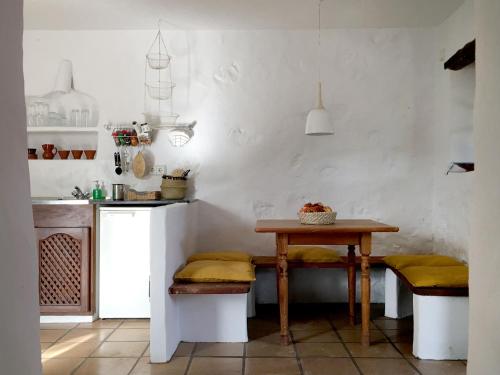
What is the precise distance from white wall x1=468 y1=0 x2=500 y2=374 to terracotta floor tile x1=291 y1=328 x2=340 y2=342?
154 centimetres

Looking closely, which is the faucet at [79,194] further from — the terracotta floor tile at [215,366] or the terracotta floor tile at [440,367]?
the terracotta floor tile at [440,367]

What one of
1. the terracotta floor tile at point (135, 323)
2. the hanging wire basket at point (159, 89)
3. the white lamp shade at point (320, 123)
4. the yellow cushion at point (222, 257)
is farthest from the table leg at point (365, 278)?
the hanging wire basket at point (159, 89)

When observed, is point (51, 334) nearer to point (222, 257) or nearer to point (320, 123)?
point (222, 257)

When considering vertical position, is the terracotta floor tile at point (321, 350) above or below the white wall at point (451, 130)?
below

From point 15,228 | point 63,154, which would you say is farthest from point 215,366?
point 63,154

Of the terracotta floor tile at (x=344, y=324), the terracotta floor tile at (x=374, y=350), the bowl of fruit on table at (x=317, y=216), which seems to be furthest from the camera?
the terracotta floor tile at (x=344, y=324)

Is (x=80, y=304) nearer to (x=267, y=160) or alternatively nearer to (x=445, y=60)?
(x=267, y=160)

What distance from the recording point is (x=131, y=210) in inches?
149

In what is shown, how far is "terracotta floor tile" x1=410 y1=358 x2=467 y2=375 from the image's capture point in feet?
8.94

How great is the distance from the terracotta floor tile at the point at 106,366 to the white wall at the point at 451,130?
8.51 feet

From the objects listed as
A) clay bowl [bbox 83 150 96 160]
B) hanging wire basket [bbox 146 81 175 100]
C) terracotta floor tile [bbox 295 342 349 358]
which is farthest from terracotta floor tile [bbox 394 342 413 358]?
clay bowl [bbox 83 150 96 160]

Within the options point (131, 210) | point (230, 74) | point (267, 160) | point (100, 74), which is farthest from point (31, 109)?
point (267, 160)

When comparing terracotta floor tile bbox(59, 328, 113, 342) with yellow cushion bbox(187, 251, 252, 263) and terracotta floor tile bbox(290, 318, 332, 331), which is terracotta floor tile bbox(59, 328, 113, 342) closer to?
yellow cushion bbox(187, 251, 252, 263)

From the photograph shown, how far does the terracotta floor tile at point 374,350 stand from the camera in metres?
3.00
